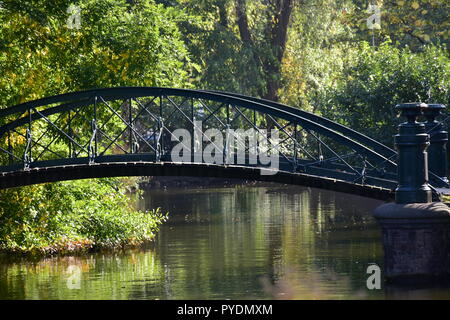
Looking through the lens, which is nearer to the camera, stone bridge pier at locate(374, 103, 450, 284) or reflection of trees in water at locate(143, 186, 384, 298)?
stone bridge pier at locate(374, 103, 450, 284)

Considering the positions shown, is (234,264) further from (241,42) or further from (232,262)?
(241,42)

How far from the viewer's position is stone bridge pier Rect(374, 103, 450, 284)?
19.7m

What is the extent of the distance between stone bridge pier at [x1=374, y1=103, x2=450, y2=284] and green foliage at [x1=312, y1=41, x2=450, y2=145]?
14.6m

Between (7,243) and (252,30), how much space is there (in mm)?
25702

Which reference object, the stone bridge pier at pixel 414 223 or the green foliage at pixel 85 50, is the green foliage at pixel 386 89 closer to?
the green foliage at pixel 85 50

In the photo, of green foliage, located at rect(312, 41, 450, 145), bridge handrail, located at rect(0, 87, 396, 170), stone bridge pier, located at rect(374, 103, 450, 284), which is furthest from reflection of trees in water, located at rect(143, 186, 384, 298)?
green foliage, located at rect(312, 41, 450, 145)

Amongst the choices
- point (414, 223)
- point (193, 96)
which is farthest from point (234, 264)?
point (414, 223)

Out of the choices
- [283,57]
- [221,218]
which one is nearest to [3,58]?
[221,218]

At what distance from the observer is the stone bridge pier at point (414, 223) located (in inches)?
777

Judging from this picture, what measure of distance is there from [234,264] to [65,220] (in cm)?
567

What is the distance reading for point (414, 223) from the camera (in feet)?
64.7

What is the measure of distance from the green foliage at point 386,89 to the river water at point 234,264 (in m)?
3.10

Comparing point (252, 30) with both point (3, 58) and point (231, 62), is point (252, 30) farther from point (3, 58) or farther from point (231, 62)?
point (3, 58)

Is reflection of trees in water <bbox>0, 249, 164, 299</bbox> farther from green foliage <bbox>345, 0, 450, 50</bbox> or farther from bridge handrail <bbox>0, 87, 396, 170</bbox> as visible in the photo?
green foliage <bbox>345, 0, 450, 50</bbox>
